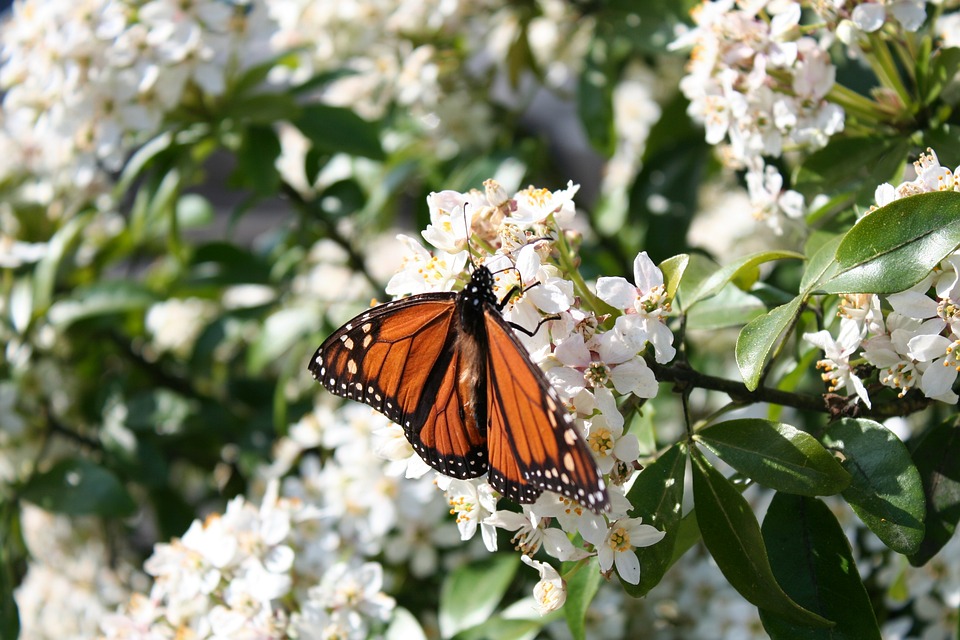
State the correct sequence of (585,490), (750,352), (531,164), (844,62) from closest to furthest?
1. (585,490)
2. (750,352)
3. (844,62)
4. (531,164)

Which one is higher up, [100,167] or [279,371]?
[100,167]

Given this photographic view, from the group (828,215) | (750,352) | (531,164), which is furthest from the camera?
(531,164)

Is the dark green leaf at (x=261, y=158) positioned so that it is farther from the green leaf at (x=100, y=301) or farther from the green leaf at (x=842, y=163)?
the green leaf at (x=842, y=163)

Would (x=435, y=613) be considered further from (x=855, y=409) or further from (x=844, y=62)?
(x=844, y=62)

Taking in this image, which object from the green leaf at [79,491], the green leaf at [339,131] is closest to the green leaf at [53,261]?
the green leaf at [79,491]

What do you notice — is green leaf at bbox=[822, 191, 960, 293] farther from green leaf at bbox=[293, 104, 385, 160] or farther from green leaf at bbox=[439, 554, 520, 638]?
green leaf at bbox=[293, 104, 385, 160]

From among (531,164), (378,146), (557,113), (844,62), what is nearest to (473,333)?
(844,62)
